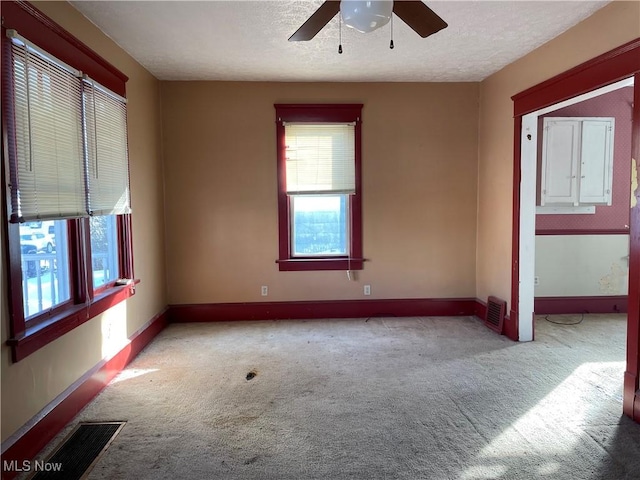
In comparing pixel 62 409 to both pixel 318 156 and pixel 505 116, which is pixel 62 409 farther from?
pixel 505 116

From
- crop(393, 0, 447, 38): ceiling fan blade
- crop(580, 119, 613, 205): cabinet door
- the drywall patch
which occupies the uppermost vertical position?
crop(393, 0, 447, 38): ceiling fan blade

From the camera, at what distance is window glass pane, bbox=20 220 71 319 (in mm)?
2260

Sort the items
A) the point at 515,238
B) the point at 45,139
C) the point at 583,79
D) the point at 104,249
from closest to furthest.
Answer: the point at 45,139, the point at 583,79, the point at 104,249, the point at 515,238

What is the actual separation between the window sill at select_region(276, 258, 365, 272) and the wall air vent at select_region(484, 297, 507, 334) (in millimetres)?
1467

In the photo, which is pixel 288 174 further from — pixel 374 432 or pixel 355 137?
pixel 374 432

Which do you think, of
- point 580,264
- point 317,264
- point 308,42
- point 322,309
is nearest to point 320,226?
point 317,264

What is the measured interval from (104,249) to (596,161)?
5116 millimetres

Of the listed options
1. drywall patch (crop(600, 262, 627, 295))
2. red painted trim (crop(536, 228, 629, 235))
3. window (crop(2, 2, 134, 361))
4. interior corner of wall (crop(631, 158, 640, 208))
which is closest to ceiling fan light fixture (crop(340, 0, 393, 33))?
window (crop(2, 2, 134, 361))

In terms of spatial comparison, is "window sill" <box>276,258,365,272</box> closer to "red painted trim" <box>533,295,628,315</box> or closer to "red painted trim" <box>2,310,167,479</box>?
"red painted trim" <box>2,310,167,479</box>

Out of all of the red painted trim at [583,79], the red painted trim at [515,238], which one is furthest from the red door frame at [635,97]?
the red painted trim at [515,238]

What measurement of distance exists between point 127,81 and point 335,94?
6.99 ft

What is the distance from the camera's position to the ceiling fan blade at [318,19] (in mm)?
2033

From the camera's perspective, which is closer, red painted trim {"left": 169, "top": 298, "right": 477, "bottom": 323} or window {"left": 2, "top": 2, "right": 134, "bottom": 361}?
window {"left": 2, "top": 2, "right": 134, "bottom": 361}

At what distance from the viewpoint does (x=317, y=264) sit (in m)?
4.61
